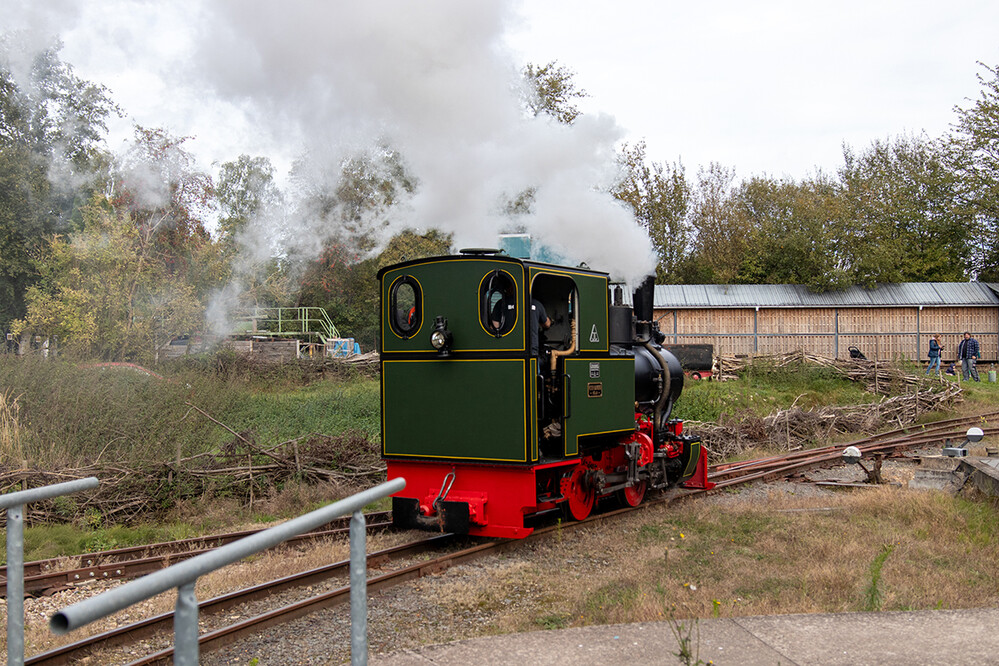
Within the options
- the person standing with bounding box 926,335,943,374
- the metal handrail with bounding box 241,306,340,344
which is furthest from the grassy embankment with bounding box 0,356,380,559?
the person standing with bounding box 926,335,943,374

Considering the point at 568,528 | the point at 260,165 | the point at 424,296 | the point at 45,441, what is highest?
the point at 260,165

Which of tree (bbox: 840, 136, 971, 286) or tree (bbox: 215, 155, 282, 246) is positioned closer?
tree (bbox: 215, 155, 282, 246)

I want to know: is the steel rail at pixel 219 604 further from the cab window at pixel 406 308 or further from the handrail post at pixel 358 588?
the handrail post at pixel 358 588

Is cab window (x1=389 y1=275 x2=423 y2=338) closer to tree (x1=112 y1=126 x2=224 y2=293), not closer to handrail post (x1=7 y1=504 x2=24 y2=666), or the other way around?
handrail post (x1=7 y1=504 x2=24 y2=666)

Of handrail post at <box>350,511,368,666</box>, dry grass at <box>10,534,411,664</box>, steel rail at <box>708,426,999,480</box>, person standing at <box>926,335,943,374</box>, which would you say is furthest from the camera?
person standing at <box>926,335,943,374</box>

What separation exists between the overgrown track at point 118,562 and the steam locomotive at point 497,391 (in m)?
1.29

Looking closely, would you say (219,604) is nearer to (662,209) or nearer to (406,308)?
(406,308)

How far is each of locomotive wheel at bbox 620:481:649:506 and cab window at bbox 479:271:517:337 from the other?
2.88 meters

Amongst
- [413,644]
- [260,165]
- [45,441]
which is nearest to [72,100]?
[260,165]

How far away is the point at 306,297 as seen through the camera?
91.7ft

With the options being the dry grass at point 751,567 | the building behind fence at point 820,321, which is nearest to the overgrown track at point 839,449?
the dry grass at point 751,567

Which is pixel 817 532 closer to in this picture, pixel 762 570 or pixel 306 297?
pixel 762 570

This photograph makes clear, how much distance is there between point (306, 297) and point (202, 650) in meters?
24.0

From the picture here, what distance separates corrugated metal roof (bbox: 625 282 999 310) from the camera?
85.5 feet
